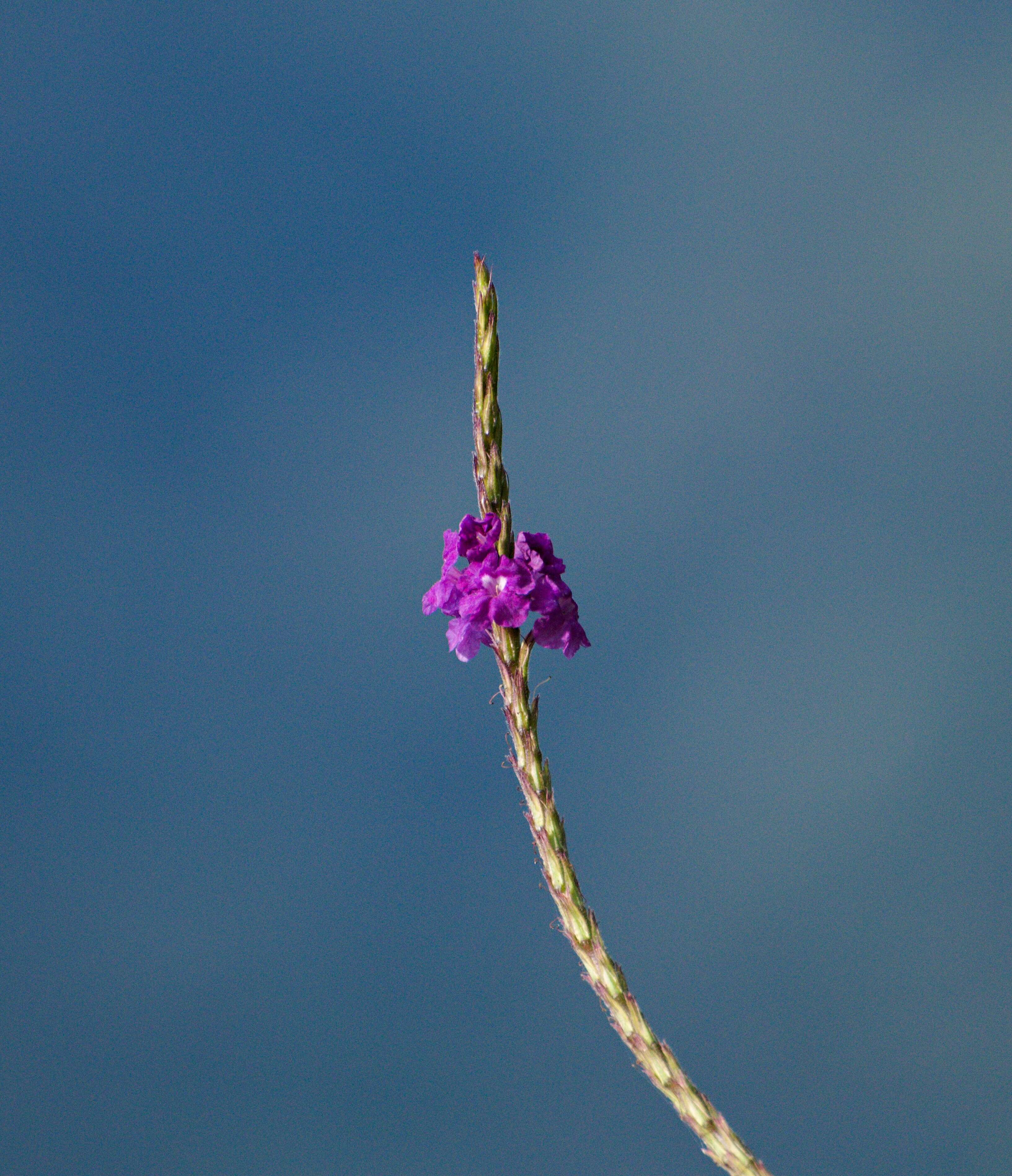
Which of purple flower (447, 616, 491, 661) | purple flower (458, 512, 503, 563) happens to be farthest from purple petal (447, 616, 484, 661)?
purple flower (458, 512, 503, 563)

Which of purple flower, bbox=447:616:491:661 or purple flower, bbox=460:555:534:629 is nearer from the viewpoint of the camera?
purple flower, bbox=460:555:534:629

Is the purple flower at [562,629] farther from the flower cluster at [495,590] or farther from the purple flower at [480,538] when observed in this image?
the purple flower at [480,538]

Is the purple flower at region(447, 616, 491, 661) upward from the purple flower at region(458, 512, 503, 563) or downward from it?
downward

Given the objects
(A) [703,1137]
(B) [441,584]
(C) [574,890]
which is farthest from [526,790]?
(A) [703,1137]

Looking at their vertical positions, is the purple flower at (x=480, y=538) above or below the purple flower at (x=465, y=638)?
above

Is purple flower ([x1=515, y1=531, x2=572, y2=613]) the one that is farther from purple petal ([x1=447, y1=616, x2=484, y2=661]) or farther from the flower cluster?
purple petal ([x1=447, y1=616, x2=484, y2=661])

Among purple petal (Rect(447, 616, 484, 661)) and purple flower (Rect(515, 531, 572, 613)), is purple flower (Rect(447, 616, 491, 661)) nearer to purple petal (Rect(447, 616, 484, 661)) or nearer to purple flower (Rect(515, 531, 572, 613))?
purple petal (Rect(447, 616, 484, 661))

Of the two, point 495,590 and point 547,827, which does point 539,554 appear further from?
point 547,827

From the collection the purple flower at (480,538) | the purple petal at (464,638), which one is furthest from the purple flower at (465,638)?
the purple flower at (480,538)

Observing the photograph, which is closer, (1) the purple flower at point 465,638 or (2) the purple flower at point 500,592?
(2) the purple flower at point 500,592
